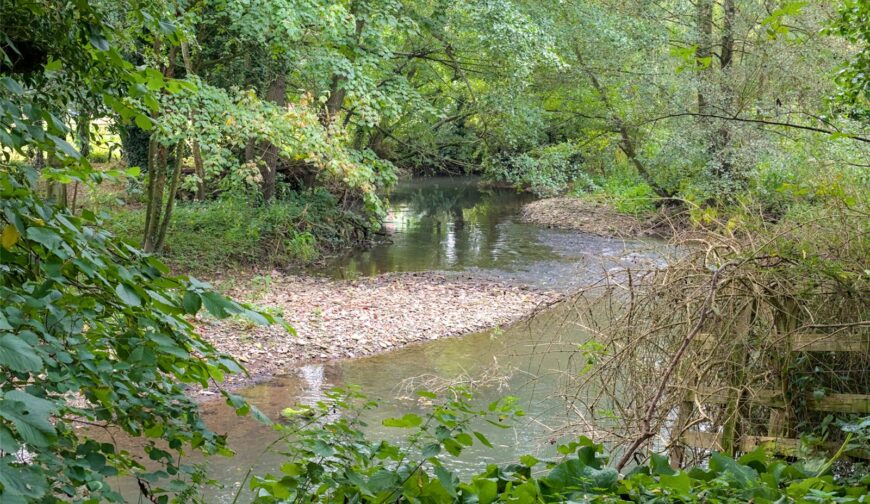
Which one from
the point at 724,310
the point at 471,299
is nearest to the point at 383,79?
the point at 471,299

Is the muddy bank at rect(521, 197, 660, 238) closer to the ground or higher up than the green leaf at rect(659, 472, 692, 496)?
closer to the ground

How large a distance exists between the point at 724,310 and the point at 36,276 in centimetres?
390

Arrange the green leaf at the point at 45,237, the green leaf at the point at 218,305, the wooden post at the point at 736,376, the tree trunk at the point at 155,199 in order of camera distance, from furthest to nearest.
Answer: the tree trunk at the point at 155,199
the wooden post at the point at 736,376
the green leaf at the point at 218,305
the green leaf at the point at 45,237

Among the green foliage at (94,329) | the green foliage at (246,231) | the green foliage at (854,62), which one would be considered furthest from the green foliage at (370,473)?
the green foliage at (246,231)

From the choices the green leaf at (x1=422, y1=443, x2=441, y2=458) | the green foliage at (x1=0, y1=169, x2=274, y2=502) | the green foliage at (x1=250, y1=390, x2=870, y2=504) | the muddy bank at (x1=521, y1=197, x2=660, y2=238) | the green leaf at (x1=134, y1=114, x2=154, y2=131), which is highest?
the green leaf at (x1=134, y1=114, x2=154, y2=131)

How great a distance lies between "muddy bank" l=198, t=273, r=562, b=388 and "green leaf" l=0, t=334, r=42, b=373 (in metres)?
7.83

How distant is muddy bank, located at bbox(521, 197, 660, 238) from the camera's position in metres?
21.9

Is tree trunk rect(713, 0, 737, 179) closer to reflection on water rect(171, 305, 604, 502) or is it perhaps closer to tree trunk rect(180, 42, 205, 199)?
reflection on water rect(171, 305, 604, 502)

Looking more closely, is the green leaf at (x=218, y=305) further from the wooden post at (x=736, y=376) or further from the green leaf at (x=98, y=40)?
the wooden post at (x=736, y=376)

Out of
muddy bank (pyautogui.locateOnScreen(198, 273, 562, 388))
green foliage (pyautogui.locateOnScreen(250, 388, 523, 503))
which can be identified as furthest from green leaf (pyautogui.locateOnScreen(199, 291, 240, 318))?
muddy bank (pyautogui.locateOnScreen(198, 273, 562, 388))

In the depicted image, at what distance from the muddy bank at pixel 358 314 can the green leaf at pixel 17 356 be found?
25.7 feet

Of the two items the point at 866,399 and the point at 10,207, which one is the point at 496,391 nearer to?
the point at 866,399

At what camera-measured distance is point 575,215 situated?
24250 millimetres

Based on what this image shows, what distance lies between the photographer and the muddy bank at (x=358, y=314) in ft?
34.6
